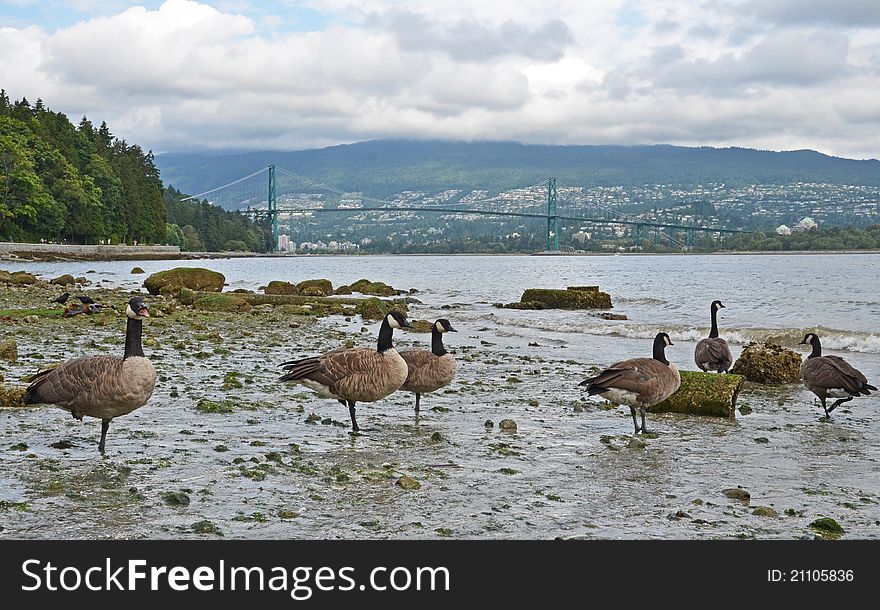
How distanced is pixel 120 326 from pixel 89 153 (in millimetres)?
96690

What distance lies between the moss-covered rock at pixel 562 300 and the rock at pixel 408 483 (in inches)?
1068

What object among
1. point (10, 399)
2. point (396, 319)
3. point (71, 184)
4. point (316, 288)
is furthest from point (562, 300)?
point (71, 184)

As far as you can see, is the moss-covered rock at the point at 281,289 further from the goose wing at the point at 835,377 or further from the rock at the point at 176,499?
the rock at the point at 176,499

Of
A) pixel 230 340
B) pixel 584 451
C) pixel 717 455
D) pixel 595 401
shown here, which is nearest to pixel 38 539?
pixel 584 451

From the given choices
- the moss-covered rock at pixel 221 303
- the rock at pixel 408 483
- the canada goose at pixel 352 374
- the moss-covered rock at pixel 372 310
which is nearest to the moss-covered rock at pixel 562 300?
the moss-covered rock at pixel 372 310

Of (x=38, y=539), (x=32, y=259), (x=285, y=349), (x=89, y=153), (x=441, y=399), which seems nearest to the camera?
(x=38, y=539)

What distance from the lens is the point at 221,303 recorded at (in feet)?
94.6

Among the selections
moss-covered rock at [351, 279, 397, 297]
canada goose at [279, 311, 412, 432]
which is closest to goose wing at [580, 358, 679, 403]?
canada goose at [279, 311, 412, 432]

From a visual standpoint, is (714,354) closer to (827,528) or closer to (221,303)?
(827,528)

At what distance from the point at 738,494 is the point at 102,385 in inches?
232

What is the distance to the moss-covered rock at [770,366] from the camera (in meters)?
14.9

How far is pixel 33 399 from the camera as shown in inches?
342

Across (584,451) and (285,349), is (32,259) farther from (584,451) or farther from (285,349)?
(584,451)

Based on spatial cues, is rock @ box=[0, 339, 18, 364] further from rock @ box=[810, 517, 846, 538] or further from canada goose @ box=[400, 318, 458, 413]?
rock @ box=[810, 517, 846, 538]
